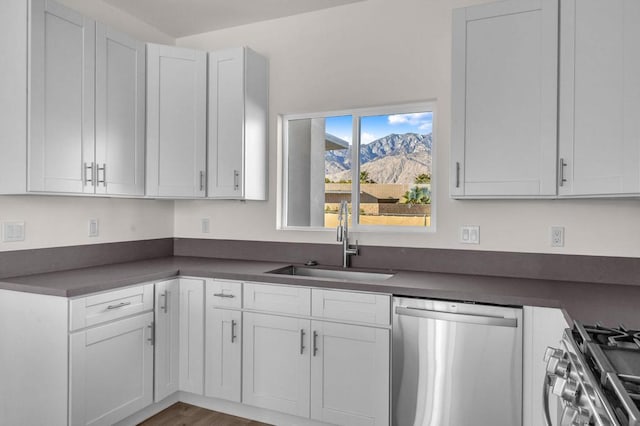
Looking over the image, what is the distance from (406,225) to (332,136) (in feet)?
Answer: 2.84

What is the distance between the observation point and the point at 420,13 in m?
2.81

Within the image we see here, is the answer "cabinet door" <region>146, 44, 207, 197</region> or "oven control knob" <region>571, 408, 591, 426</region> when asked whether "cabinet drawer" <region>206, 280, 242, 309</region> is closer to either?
"cabinet door" <region>146, 44, 207, 197</region>

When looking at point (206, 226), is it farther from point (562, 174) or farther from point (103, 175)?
point (562, 174)

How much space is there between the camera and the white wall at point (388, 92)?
245 cm

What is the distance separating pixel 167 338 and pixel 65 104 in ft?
4.94

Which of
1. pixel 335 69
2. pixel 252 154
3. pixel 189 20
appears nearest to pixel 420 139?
pixel 335 69

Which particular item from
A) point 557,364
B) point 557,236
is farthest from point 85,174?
point 557,236

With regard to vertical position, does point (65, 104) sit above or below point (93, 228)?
above

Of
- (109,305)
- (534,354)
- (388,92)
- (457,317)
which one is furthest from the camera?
(388,92)

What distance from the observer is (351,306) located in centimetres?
236

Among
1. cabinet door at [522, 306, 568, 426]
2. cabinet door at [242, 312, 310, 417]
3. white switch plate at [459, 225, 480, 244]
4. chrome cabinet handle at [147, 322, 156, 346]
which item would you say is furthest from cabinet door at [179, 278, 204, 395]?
cabinet door at [522, 306, 568, 426]

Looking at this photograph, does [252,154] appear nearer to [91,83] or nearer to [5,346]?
[91,83]

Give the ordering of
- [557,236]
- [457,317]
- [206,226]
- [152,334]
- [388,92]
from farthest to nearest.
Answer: [206,226], [388,92], [152,334], [557,236], [457,317]

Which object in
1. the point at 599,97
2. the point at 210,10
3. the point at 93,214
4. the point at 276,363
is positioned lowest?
the point at 276,363
